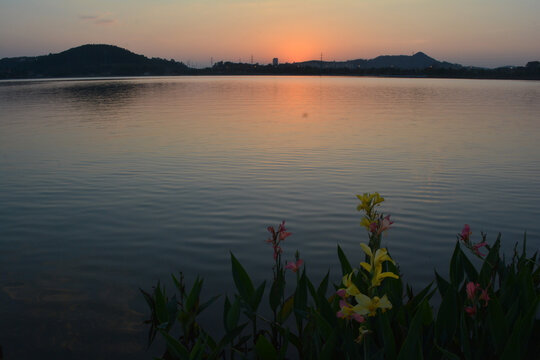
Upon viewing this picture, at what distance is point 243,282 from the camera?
3.22 m

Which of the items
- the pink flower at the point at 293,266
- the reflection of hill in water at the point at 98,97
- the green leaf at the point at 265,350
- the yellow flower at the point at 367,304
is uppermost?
the reflection of hill in water at the point at 98,97

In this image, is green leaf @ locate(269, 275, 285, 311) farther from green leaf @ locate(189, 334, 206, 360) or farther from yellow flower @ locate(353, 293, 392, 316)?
yellow flower @ locate(353, 293, 392, 316)

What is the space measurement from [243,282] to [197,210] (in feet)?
16.1

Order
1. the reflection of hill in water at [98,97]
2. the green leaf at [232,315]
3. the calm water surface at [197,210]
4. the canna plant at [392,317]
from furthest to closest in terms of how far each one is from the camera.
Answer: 1. the reflection of hill in water at [98,97]
2. the calm water surface at [197,210]
3. the green leaf at [232,315]
4. the canna plant at [392,317]

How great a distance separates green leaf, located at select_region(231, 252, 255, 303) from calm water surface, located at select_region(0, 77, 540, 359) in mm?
1260

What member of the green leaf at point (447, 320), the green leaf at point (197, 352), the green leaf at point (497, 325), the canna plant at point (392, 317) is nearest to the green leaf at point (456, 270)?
the canna plant at point (392, 317)

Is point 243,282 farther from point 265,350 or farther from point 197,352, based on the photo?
point 197,352

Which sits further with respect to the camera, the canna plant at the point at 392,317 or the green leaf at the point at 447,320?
the green leaf at the point at 447,320

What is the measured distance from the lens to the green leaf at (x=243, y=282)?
3.14 metres

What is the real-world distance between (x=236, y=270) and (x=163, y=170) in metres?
8.90

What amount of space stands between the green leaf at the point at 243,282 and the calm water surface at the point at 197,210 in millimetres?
1260

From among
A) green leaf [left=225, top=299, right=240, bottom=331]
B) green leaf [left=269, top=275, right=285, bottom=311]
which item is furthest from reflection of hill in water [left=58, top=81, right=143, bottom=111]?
green leaf [left=225, top=299, right=240, bottom=331]

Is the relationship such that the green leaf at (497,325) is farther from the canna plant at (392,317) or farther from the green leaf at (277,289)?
the green leaf at (277,289)

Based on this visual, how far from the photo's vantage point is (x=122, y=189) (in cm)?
967
